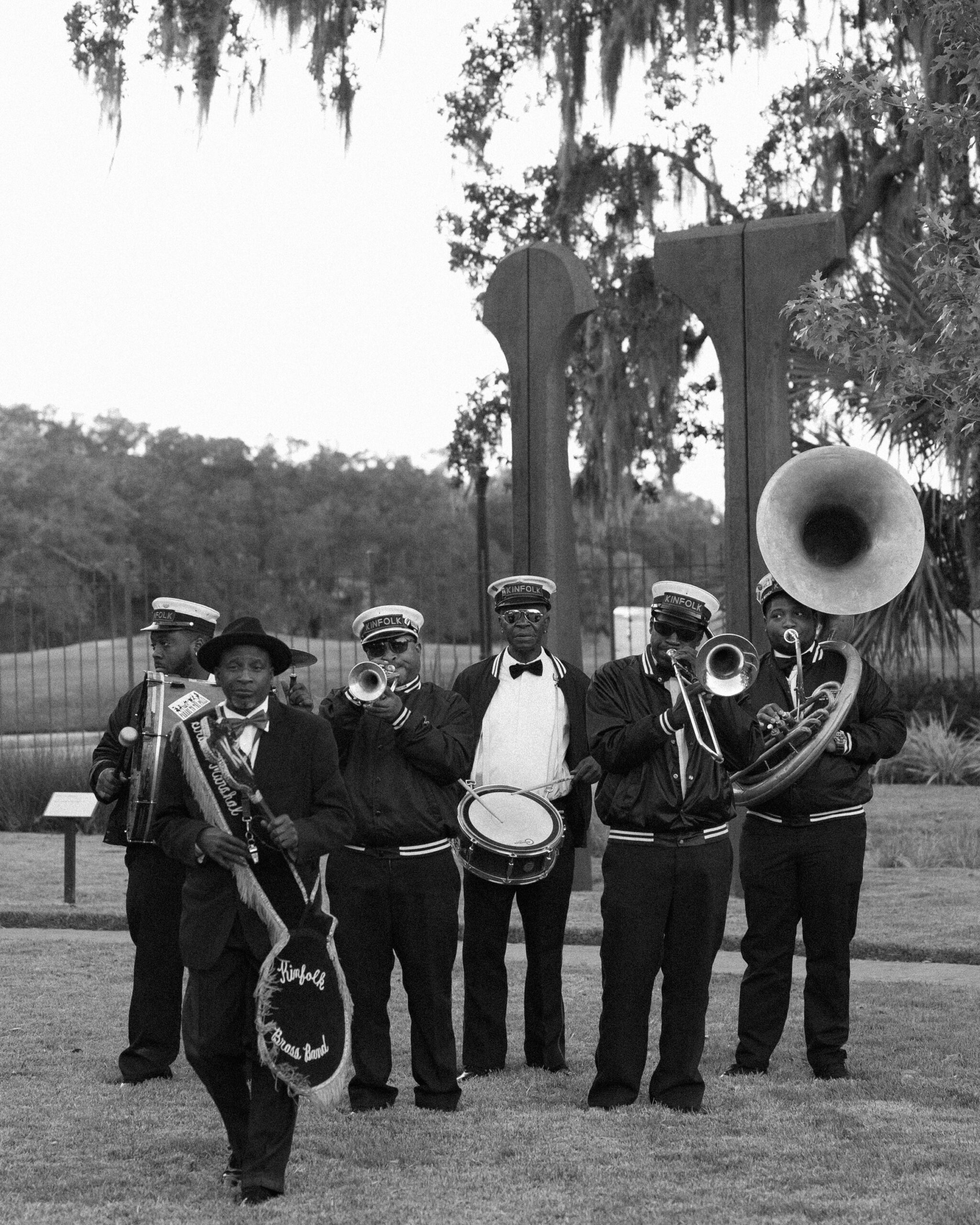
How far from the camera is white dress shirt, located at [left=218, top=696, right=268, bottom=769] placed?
5.64 metres

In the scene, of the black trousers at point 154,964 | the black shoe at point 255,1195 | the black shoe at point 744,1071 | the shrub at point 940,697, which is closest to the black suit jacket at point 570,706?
the black shoe at point 744,1071

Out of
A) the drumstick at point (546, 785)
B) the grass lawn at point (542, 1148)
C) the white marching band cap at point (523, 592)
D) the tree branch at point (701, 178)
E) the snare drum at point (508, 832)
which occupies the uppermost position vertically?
the tree branch at point (701, 178)

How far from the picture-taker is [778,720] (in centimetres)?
675

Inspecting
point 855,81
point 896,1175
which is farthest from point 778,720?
point 855,81

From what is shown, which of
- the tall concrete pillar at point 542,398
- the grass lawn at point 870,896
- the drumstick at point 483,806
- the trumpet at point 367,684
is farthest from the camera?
→ the tall concrete pillar at point 542,398

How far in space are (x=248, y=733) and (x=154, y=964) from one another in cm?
181

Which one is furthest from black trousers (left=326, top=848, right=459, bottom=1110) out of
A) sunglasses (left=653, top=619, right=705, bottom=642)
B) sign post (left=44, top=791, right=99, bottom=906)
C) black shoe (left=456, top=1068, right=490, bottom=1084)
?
sign post (left=44, top=791, right=99, bottom=906)

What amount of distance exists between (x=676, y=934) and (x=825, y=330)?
3.21 meters

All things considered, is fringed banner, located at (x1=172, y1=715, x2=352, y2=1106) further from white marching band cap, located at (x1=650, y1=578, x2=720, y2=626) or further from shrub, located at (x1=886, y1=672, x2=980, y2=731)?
shrub, located at (x1=886, y1=672, x2=980, y2=731)

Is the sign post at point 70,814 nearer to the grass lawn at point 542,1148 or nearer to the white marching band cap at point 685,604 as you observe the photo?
the grass lawn at point 542,1148

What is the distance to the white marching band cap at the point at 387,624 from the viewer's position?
662 cm

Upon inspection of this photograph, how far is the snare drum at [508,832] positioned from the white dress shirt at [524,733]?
0.90 feet

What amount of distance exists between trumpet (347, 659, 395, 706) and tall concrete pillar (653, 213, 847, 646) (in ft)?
19.8

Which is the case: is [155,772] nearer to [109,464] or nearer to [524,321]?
[524,321]
